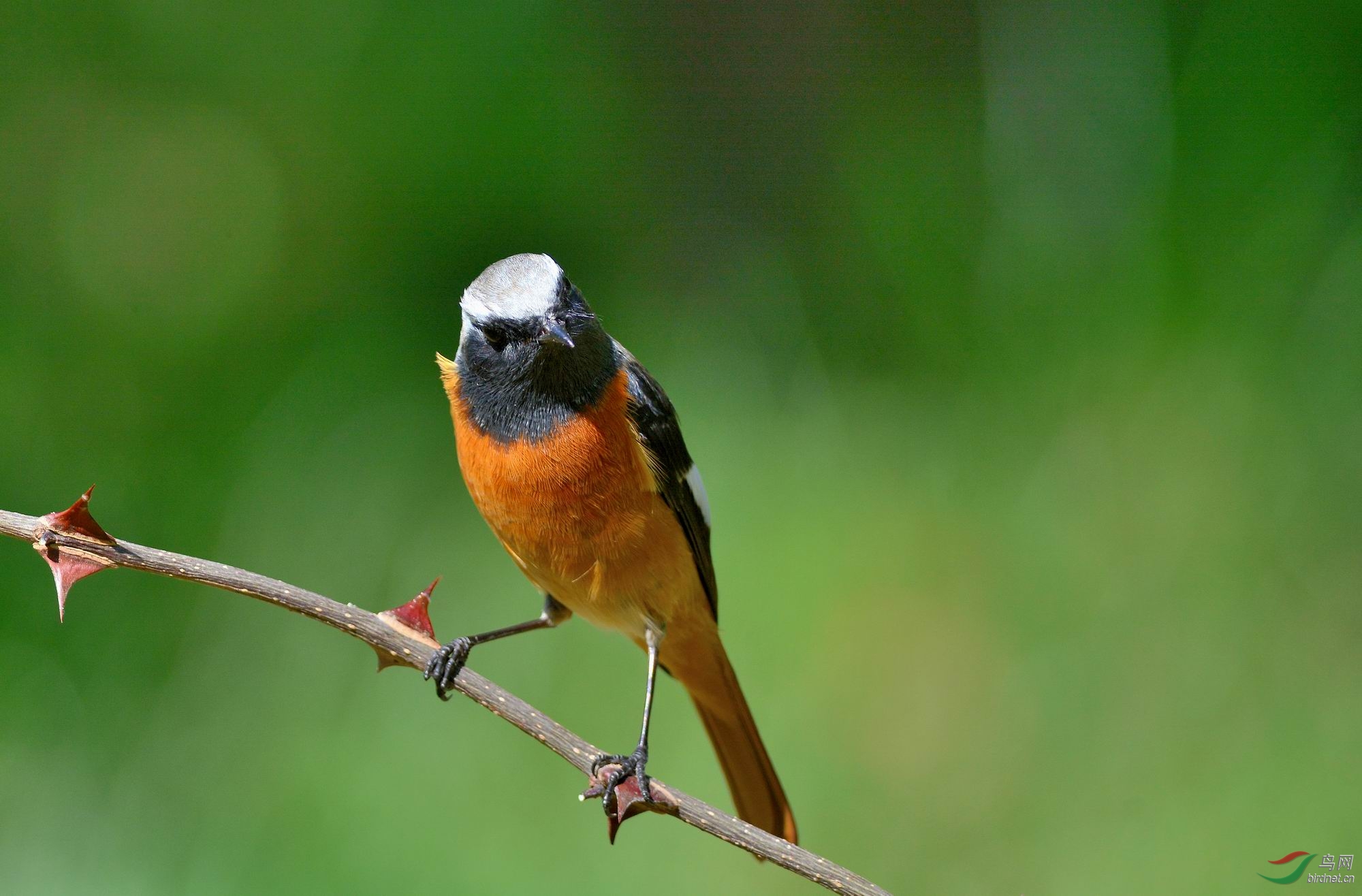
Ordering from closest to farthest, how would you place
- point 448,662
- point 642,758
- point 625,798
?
point 625,798 → point 642,758 → point 448,662

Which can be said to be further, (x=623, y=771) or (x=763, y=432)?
(x=763, y=432)

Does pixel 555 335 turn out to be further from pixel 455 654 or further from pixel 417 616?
pixel 455 654

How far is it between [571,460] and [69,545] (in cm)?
85

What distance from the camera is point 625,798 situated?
176cm

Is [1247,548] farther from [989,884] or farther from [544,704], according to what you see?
[544,704]

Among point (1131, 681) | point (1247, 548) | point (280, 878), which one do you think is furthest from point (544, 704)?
point (1247, 548)

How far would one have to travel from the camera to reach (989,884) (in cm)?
280

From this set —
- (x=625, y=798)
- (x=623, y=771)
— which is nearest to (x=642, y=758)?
(x=623, y=771)

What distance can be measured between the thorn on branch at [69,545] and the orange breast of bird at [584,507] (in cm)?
75

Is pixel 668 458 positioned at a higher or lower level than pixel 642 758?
higher

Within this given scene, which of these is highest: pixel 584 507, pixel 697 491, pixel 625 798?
pixel 697 491

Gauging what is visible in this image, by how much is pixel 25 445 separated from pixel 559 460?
1820mm

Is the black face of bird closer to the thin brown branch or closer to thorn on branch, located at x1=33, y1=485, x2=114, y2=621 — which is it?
the thin brown branch

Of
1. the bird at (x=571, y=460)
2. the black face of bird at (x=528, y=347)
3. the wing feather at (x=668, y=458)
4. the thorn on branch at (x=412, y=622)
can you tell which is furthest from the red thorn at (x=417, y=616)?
the wing feather at (x=668, y=458)
